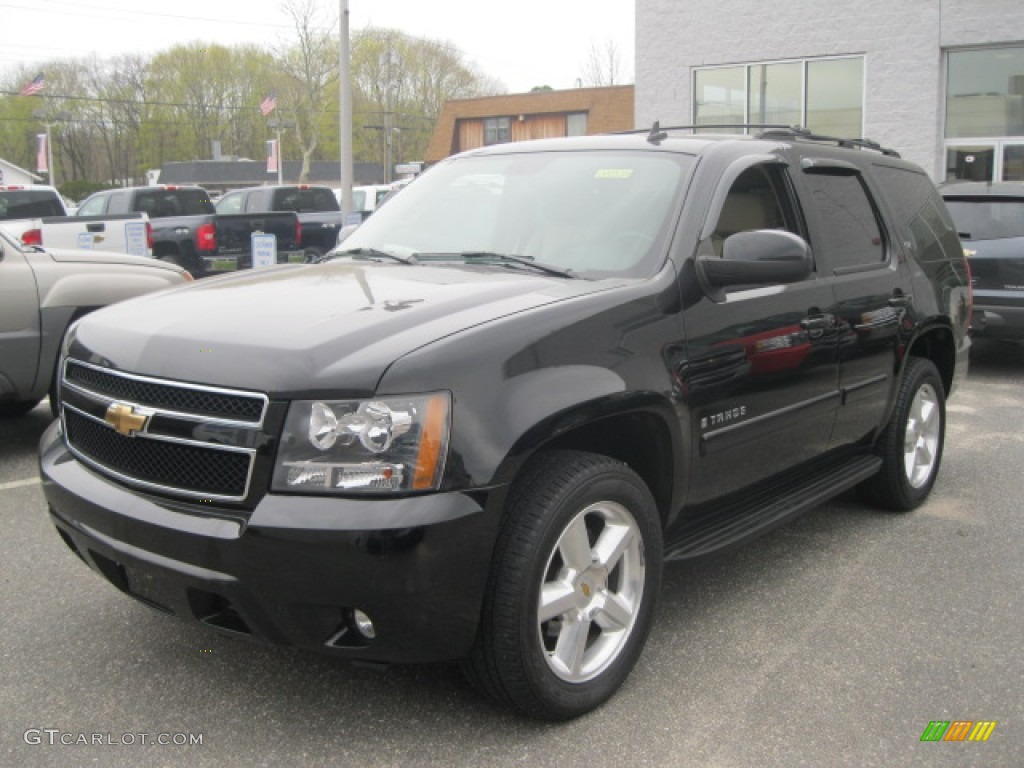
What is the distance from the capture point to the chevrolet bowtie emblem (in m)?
2.88

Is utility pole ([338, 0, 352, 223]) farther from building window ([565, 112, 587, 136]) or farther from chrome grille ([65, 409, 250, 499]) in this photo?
building window ([565, 112, 587, 136])

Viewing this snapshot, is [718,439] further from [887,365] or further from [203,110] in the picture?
[203,110]

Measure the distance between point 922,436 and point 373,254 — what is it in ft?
10.0

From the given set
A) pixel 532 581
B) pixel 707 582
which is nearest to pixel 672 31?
pixel 707 582

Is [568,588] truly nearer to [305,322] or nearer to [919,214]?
[305,322]

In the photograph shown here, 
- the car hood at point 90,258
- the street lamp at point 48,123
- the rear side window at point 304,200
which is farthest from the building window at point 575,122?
the car hood at point 90,258

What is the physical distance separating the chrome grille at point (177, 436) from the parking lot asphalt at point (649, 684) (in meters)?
0.76

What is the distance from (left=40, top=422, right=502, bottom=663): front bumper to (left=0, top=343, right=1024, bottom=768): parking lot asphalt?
0.39 meters

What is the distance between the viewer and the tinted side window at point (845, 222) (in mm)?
4426

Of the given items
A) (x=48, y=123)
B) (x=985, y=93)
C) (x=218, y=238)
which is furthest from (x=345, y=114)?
(x=48, y=123)

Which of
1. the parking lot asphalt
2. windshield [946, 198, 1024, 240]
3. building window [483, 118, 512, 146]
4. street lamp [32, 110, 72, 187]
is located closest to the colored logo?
the parking lot asphalt

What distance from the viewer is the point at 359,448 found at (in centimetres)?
265

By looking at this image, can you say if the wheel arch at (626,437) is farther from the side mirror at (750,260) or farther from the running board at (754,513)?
the side mirror at (750,260)

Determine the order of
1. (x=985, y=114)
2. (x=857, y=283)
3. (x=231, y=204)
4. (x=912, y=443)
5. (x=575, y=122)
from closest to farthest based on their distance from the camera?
(x=857, y=283)
(x=912, y=443)
(x=985, y=114)
(x=231, y=204)
(x=575, y=122)
